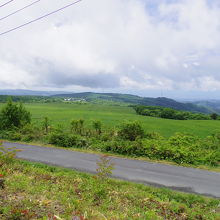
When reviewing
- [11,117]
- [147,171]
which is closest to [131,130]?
[147,171]

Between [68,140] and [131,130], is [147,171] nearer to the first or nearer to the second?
[131,130]

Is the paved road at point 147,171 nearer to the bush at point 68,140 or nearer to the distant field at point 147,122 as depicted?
the bush at point 68,140

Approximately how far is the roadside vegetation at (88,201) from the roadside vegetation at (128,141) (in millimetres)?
4267

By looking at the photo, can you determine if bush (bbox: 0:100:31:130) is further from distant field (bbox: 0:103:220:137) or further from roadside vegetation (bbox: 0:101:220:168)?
distant field (bbox: 0:103:220:137)

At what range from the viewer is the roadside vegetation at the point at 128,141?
422 inches

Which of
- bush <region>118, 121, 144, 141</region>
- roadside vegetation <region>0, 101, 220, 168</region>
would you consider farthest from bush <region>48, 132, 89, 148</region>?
bush <region>118, 121, 144, 141</region>

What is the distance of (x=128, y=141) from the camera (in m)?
12.6

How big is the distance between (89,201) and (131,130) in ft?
31.3

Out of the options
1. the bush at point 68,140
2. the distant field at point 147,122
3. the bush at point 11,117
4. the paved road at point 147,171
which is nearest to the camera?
the paved road at point 147,171

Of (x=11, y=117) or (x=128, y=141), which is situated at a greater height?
(x=11, y=117)

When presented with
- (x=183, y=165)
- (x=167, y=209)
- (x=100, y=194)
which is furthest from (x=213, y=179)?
(x=100, y=194)

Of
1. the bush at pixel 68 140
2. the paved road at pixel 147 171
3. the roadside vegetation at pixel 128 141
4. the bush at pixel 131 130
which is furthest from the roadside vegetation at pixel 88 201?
the bush at pixel 131 130

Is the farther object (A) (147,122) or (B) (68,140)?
(A) (147,122)

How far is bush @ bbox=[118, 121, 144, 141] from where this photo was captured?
14523 mm
